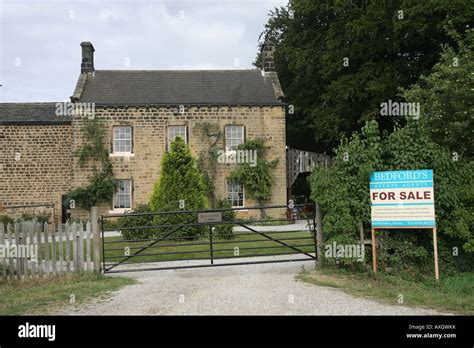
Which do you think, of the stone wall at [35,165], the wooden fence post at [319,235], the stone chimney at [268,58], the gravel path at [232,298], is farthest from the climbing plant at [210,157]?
the gravel path at [232,298]

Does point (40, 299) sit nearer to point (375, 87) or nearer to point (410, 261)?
point (410, 261)

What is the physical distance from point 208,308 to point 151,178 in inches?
640

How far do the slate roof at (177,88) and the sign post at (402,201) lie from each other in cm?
1440

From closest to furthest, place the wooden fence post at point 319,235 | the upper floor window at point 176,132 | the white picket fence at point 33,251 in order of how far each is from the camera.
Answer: the white picket fence at point 33,251 < the wooden fence post at point 319,235 < the upper floor window at point 176,132

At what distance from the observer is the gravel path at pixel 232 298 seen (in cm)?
672

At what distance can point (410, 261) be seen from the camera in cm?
943

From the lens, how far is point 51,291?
8.25 metres

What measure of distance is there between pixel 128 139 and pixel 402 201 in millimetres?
16389

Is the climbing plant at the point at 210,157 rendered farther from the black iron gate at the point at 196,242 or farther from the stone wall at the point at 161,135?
the black iron gate at the point at 196,242

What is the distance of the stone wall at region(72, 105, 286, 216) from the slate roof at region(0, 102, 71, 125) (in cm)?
180

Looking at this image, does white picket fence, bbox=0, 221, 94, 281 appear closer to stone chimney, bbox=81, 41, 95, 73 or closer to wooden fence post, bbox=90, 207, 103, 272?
wooden fence post, bbox=90, 207, 103, 272

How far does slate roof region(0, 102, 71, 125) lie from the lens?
902 inches

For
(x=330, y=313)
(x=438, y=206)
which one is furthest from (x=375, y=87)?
(x=330, y=313)

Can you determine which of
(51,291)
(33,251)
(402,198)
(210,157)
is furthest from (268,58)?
(51,291)
